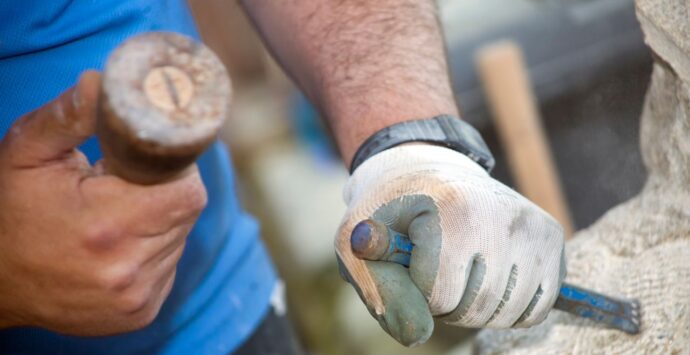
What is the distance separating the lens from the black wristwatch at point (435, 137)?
1092 mm

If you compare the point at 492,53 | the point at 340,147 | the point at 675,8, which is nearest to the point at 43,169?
the point at 340,147

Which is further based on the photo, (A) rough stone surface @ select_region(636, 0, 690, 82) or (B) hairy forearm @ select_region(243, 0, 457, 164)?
(B) hairy forearm @ select_region(243, 0, 457, 164)

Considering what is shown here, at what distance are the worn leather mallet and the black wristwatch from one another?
451mm

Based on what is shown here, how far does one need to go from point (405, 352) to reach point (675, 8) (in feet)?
6.62

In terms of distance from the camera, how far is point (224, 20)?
2984mm

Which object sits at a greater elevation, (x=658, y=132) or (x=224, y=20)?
(x=658, y=132)

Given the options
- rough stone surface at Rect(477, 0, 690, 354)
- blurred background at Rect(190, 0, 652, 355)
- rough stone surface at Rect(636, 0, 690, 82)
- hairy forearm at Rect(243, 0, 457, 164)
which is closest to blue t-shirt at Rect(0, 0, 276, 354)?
hairy forearm at Rect(243, 0, 457, 164)

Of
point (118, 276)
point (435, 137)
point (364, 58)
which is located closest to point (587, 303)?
point (435, 137)

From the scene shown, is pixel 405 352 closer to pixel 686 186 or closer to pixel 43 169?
pixel 686 186

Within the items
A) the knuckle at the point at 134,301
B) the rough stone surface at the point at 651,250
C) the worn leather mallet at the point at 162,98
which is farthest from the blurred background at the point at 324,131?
the worn leather mallet at the point at 162,98

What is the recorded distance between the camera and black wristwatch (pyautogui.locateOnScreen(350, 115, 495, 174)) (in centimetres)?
109

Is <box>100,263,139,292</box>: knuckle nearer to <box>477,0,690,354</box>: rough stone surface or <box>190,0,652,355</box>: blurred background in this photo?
<box>477,0,690,354</box>: rough stone surface

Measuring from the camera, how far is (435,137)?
1088mm

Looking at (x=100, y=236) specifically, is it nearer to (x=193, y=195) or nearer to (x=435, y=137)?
(x=193, y=195)
